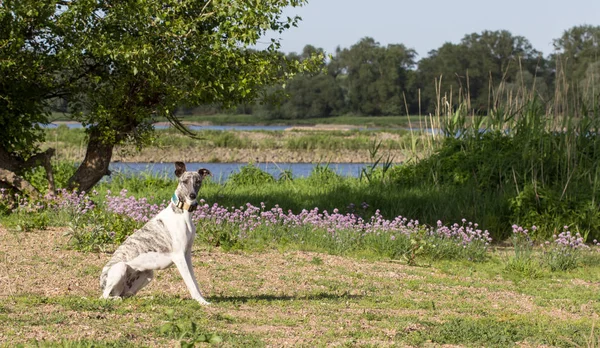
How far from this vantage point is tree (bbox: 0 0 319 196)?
11906 mm

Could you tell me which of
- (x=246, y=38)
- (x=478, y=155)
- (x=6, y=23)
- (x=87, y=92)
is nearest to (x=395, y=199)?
(x=478, y=155)

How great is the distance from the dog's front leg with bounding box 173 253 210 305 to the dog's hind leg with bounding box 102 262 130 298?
0.46 m

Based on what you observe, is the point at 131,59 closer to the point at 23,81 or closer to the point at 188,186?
the point at 23,81

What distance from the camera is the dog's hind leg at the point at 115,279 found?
7121mm

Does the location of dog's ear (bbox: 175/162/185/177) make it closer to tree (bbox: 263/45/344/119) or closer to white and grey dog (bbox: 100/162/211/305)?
white and grey dog (bbox: 100/162/211/305)

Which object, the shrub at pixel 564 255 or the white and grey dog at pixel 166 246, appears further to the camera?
the shrub at pixel 564 255

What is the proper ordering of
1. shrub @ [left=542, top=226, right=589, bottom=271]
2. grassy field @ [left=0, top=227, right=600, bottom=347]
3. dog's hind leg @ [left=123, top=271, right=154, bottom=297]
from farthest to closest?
shrub @ [left=542, top=226, right=589, bottom=271] → dog's hind leg @ [left=123, top=271, right=154, bottom=297] → grassy field @ [left=0, top=227, right=600, bottom=347]

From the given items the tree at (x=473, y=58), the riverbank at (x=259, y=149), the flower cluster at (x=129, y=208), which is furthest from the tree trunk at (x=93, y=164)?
the tree at (x=473, y=58)

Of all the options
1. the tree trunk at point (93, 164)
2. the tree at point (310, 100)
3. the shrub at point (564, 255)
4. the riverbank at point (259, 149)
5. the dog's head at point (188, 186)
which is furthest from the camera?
the tree at point (310, 100)

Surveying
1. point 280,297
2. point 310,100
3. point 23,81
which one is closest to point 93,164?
point 23,81

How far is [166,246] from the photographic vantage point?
23.3 ft

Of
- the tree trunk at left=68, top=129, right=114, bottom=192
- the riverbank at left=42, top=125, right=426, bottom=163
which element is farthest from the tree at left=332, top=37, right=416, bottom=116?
the tree trunk at left=68, top=129, right=114, bottom=192

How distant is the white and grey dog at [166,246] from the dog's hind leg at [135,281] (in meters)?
0.02

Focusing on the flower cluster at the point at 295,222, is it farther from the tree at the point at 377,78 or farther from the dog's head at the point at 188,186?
the tree at the point at 377,78
